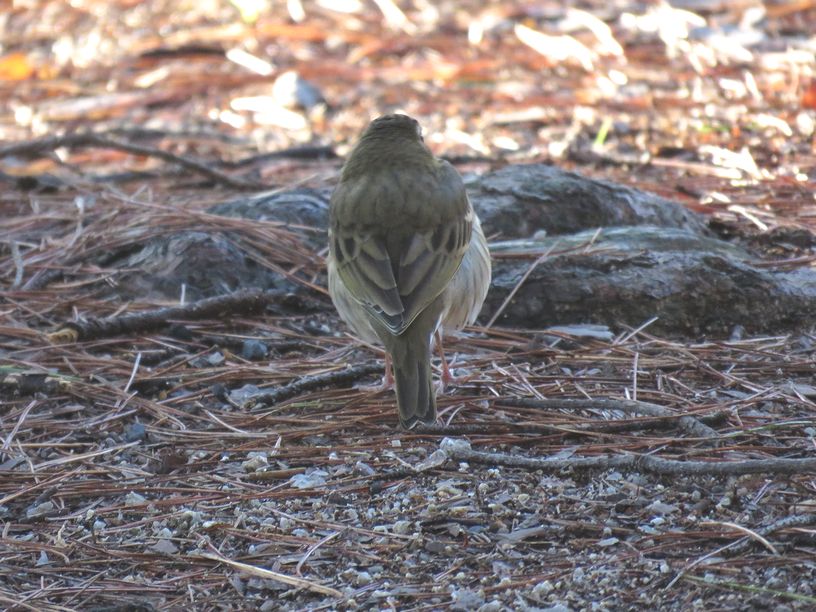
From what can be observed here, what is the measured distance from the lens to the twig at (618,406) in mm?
3967

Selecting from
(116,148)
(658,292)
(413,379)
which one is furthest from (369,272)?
(116,148)

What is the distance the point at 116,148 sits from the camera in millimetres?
7559

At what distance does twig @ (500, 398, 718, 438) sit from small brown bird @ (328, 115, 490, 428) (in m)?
0.39

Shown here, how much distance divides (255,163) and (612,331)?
3.97m

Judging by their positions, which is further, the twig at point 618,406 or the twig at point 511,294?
the twig at point 511,294

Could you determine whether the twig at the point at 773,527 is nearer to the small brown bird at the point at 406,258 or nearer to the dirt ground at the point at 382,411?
the dirt ground at the point at 382,411

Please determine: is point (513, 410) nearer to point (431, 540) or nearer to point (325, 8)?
point (431, 540)

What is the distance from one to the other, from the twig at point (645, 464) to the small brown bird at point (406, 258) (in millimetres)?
325

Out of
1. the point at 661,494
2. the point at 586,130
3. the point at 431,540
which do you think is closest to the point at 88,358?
the point at 431,540

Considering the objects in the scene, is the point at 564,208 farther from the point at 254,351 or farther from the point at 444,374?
the point at 254,351

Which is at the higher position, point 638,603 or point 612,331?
point 638,603

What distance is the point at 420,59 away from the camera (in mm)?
10859

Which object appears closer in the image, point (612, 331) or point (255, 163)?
point (612, 331)

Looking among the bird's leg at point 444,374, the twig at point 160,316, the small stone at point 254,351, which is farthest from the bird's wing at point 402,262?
the twig at point 160,316
